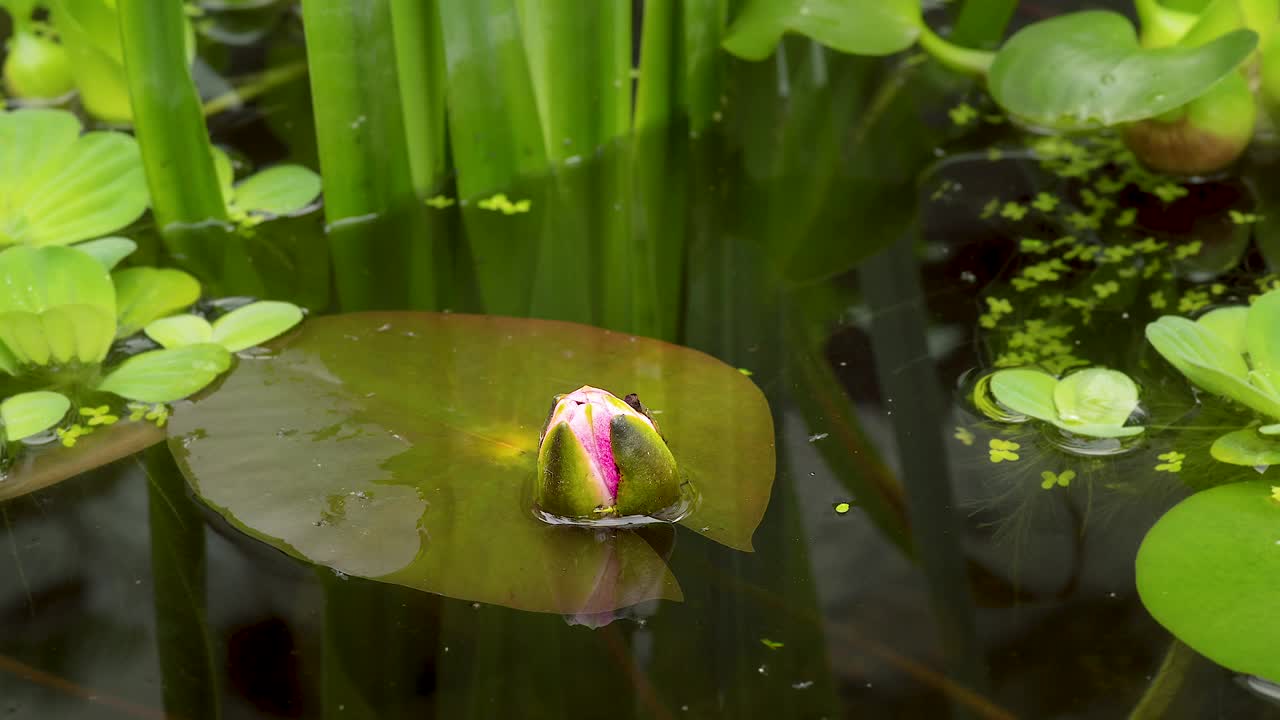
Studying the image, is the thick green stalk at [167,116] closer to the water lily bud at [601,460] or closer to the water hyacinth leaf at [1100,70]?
the water lily bud at [601,460]

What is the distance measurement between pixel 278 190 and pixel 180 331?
0.32 meters

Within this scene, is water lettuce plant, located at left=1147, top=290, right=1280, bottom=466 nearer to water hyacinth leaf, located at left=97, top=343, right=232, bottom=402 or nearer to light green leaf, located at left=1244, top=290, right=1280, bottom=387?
light green leaf, located at left=1244, top=290, right=1280, bottom=387

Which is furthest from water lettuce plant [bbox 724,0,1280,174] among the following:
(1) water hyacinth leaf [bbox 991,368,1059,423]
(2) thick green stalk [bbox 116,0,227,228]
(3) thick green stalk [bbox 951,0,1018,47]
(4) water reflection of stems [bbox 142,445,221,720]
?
(4) water reflection of stems [bbox 142,445,221,720]

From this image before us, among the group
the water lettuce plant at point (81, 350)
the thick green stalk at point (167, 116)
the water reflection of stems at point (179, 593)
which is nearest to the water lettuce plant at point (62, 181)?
the thick green stalk at point (167, 116)

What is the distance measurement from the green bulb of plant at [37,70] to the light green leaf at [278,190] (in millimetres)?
374

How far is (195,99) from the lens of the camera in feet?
4.34

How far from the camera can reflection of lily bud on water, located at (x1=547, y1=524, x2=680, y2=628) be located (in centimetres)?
89

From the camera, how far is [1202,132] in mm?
1437

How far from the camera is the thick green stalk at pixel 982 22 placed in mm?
1684

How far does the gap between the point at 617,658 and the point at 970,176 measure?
899mm

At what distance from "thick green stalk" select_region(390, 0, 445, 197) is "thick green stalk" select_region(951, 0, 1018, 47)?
76 centimetres

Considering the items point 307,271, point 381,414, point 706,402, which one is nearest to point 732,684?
point 706,402

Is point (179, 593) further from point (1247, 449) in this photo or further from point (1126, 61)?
point (1126, 61)

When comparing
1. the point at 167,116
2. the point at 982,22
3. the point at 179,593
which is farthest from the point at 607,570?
the point at 982,22
